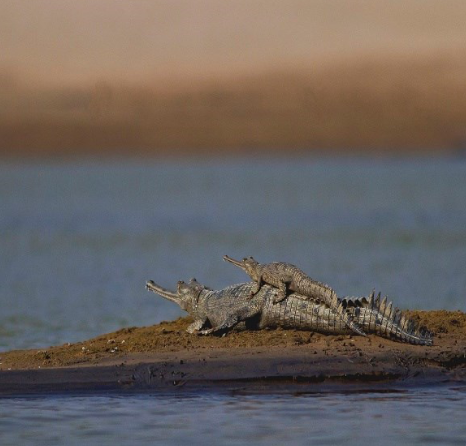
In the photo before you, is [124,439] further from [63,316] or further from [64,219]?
[64,219]

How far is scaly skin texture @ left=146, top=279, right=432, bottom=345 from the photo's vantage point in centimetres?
1340

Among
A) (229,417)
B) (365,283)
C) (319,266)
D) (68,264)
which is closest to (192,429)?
(229,417)

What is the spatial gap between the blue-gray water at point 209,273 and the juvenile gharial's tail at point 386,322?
965 millimetres

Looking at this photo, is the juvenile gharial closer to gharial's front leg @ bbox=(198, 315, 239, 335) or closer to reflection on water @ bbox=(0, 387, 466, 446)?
gharial's front leg @ bbox=(198, 315, 239, 335)

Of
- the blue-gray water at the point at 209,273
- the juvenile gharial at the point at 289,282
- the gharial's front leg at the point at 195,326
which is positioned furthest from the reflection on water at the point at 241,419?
the gharial's front leg at the point at 195,326

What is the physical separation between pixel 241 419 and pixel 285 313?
8.14 ft

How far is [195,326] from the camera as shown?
14.4 meters

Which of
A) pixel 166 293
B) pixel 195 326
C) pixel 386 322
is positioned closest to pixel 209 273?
pixel 166 293

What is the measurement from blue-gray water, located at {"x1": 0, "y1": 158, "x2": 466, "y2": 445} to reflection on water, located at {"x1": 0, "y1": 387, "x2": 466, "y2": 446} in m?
0.02

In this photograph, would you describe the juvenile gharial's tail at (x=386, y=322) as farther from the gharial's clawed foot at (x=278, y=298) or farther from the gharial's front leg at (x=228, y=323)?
the gharial's front leg at (x=228, y=323)

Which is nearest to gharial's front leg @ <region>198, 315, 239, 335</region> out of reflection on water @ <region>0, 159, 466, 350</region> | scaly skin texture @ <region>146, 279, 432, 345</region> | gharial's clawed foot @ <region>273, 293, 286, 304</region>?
scaly skin texture @ <region>146, 279, 432, 345</region>

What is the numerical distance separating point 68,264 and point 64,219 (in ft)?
71.0

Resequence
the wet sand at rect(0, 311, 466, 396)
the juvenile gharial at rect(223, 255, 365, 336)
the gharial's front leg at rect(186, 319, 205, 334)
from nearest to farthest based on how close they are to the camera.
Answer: the wet sand at rect(0, 311, 466, 396), the juvenile gharial at rect(223, 255, 365, 336), the gharial's front leg at rect(186, 319, 205, 334)

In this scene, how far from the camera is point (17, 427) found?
11398 mm
